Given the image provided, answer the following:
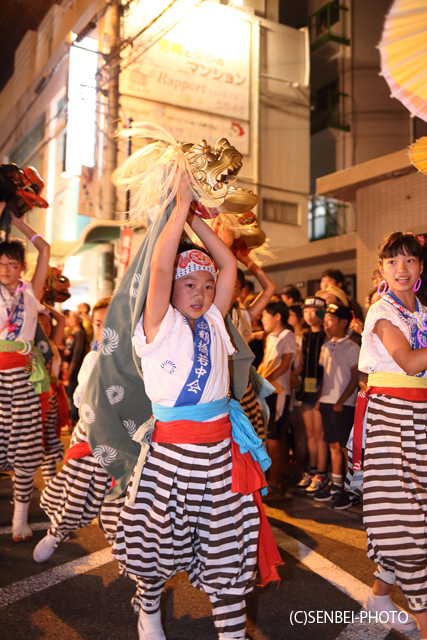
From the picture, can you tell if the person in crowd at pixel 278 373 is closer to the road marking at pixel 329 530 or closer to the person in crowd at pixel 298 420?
the person in crowd at pixel 298 420

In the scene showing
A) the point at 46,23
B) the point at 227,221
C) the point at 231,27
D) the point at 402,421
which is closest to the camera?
the point at 402,421

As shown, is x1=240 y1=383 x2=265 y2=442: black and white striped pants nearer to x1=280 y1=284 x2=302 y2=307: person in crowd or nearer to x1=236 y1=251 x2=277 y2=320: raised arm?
x1=236 y1=251 x2=277 y2=320: raised arm

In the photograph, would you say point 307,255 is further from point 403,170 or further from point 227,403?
point 227,403

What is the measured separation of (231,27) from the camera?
16.7 meters

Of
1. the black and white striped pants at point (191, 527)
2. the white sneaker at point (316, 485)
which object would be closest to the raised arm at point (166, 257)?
the black and white striped pants at point (191, 527)

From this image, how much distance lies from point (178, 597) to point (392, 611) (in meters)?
1.19

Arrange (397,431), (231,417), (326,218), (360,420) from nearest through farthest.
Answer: (231,417) → (397,431) → (360,420) → (326,218)

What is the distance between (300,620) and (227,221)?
2191mm

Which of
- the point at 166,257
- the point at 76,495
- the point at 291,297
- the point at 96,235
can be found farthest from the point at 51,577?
the point at 96,235

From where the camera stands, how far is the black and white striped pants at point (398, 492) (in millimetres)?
2521

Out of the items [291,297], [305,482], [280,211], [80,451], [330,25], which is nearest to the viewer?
[80,451]

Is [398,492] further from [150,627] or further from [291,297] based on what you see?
[291,297]

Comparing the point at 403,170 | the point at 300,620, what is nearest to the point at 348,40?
the point at 403,170

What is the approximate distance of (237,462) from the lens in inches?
94.7
